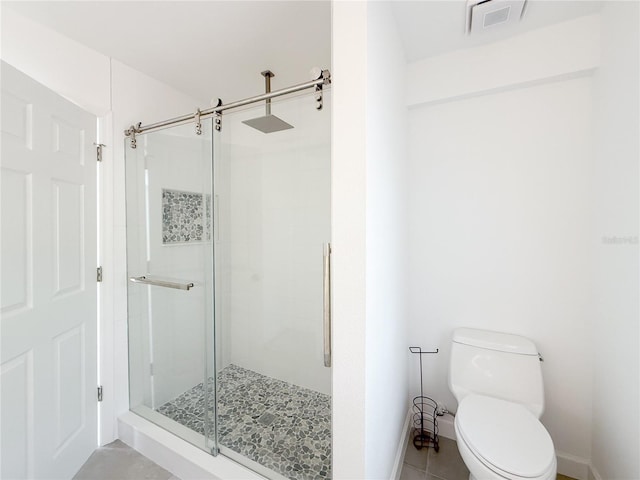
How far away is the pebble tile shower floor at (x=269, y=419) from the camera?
4.97 feet

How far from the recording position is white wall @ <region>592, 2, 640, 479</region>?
1.16 metres

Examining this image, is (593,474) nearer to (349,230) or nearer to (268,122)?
(349,230)

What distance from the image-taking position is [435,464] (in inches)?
64.5

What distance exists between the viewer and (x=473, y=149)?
69.2 inches

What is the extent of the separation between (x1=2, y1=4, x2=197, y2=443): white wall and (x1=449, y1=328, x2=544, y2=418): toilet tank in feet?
6.91

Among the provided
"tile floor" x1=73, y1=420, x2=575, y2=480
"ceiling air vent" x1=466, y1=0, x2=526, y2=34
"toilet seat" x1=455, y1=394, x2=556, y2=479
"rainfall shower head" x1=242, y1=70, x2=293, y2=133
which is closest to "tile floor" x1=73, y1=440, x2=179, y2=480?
"tile floor" x1=73, y1=420, x2=575, y2=480

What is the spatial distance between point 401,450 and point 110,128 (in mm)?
2645

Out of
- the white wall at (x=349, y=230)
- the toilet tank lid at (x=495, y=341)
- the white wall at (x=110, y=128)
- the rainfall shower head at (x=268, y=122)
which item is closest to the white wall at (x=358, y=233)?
the white wall at (x=349, y=230)

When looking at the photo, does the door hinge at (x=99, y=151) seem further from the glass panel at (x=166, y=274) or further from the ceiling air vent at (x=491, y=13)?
the ceiling air vent at (x=491, y=13)

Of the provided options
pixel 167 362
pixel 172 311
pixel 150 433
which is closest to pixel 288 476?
pixel 150 433

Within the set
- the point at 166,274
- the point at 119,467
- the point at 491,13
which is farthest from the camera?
the point at 166,274

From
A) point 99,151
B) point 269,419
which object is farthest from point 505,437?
point 99,151

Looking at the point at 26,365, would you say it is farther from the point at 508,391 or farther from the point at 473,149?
the point at 473,149

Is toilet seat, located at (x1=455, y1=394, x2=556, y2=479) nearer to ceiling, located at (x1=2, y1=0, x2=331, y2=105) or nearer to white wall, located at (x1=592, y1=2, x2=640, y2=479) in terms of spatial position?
white wall, located at (x1=592, y1=2, x2=640, y2=479)
